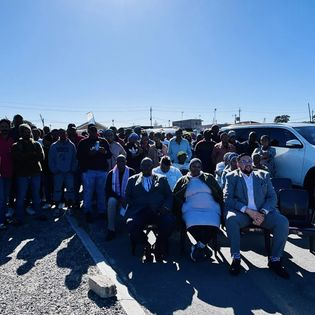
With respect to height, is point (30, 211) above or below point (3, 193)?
below

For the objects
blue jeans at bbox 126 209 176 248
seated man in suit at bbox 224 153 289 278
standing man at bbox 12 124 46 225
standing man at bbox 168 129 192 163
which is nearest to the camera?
seated man in suit at bbox 224 153 289 278

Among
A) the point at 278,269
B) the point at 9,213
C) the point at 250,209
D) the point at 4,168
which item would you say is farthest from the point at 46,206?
the point at 278,269

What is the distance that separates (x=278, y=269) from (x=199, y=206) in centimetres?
151

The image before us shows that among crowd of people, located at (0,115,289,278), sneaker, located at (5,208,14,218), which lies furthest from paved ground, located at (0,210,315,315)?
sneaker, located at (5,208,14,218)

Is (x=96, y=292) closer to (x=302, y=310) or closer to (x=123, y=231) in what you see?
(x=302, y=310)

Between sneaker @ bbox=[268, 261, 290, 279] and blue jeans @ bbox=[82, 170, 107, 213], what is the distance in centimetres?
400

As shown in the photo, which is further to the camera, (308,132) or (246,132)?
(246,132)

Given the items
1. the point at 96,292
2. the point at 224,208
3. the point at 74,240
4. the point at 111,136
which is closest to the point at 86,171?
the point at 111,136

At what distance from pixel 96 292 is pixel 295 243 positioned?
3716mm

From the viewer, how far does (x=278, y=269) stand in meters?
4.86

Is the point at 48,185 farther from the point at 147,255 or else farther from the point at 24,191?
the point at 147,255

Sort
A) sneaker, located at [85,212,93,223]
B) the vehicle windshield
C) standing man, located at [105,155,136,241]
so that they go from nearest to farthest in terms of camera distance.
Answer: standing man, located at [105,155,136,241]
sneaker, located at [85,212,93,223]
the vehicle windshield

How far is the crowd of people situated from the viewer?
18.0ft

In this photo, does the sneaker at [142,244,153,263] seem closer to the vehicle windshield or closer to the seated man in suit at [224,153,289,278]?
the seated man in suit at [224,153,289,278]
